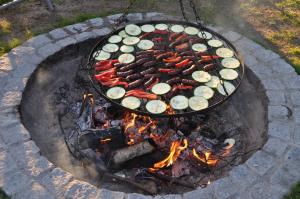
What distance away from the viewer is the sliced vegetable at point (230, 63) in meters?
6.62

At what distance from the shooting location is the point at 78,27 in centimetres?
859

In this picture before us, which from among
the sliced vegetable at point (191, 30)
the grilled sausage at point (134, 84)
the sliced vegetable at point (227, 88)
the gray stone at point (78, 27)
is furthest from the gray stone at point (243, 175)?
the gray stone at point (78, 27)

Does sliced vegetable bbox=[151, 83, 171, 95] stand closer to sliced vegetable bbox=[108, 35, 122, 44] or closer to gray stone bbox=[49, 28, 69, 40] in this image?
sliced vegetable bbox=[108, 35, 122, 44]

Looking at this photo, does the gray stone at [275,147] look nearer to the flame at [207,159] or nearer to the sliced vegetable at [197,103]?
the flame at [207,159]

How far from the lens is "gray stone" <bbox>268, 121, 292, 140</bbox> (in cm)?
619

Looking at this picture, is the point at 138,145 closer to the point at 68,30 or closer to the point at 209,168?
the point at 209,168

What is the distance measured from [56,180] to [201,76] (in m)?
2.90

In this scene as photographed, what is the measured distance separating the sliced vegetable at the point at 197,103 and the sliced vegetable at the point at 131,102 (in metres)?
0.83

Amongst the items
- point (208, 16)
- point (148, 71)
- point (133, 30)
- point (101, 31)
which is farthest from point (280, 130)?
point (101, 31)

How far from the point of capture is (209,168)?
244 inches

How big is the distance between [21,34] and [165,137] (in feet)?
14.3

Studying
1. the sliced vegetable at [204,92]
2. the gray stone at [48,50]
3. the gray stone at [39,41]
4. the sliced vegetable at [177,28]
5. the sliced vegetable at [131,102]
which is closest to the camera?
the sliced vegetable at [131,102]

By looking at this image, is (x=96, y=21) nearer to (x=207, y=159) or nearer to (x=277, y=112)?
(x=207, y=159)

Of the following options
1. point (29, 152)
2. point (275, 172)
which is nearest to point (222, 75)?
point (275, 172)
